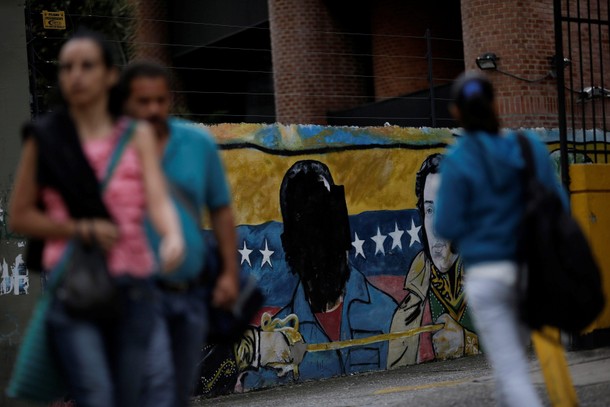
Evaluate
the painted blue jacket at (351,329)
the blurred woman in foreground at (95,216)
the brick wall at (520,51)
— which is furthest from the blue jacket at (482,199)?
the brick wall at (520,51)

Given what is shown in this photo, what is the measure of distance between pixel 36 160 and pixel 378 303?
728 centimetres

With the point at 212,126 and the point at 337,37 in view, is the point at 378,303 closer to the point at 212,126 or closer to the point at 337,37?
the point at 212,126

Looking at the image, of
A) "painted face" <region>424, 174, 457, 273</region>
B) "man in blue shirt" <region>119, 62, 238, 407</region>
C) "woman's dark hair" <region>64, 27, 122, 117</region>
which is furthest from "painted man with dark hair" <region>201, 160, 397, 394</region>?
"woman's dark hair" <region>64, 27, 122, 117</region>

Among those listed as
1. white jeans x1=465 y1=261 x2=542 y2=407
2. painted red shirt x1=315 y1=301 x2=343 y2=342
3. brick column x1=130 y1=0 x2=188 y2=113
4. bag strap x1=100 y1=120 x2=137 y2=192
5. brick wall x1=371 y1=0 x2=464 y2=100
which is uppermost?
brick column x1=130 y1=0 x2=188 y2=113

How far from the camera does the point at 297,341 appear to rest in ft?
33.2

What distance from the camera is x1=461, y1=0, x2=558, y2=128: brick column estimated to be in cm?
1430

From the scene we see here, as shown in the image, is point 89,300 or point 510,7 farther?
point 510,7

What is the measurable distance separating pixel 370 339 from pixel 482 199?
610 cm

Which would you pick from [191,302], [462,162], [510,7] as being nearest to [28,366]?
[191,302]

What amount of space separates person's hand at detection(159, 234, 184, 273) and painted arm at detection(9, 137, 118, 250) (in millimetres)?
174

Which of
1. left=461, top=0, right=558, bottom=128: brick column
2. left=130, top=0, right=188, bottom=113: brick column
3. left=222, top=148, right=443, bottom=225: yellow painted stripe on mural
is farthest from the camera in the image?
left=130, top=0, right=188, bottom=113: brick column

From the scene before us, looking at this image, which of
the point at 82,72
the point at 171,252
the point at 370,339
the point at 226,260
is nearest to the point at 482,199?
the point at 226,260

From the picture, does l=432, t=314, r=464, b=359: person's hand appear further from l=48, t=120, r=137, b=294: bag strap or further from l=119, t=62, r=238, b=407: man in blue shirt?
l=48, t=120, r=137, b=294: bag strap

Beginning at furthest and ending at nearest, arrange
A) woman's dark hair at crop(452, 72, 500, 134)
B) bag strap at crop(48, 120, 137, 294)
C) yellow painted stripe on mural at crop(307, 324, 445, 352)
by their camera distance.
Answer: yellow painted stripe on mural at crop(307, 324, 445, 352) → woman's dark hair at crop(452, 72, 500, 134) → bag strap at crop(48, 120, 137, 294)
